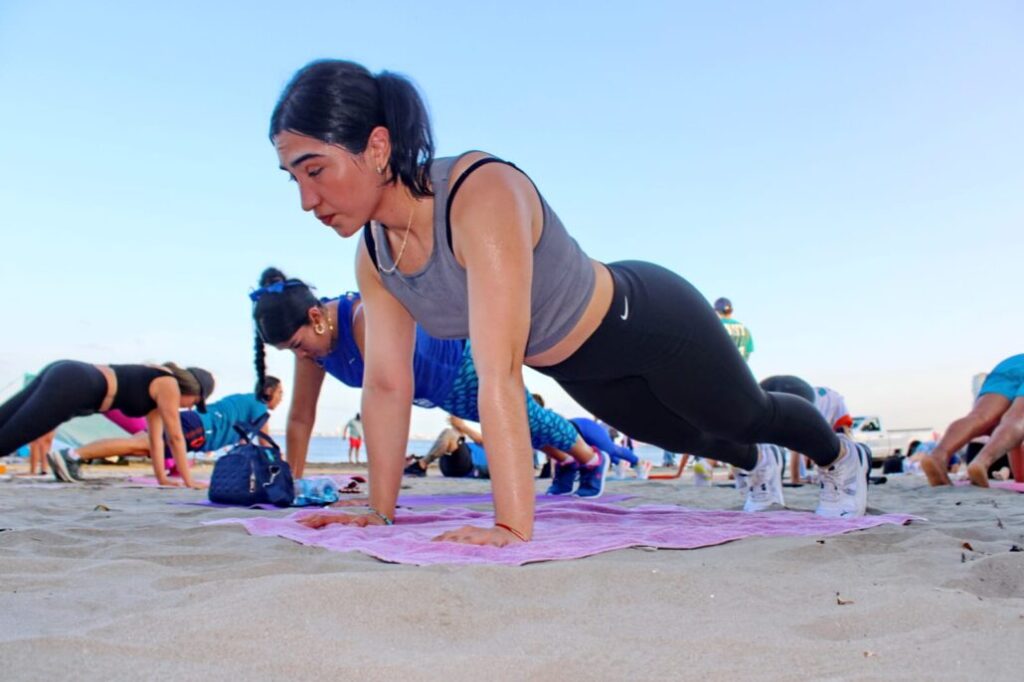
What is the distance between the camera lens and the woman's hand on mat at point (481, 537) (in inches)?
82.5

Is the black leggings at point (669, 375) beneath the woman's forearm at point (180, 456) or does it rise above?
above

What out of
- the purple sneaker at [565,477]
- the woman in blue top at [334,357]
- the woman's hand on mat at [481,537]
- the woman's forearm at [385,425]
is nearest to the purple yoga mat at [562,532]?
the woman's hand on mat at [481,537]

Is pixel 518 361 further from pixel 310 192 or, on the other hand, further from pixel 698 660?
pixel 698 660

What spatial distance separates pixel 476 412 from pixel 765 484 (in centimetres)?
184

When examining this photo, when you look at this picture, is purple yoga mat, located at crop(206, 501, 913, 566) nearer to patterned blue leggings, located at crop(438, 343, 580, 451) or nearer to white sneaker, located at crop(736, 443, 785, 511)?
white sneaker, located at crop(736, 443, 785, 511)

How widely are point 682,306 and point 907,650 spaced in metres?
1.55

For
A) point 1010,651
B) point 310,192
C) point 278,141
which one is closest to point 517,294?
point 310,192

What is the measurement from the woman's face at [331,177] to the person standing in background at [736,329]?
604cm

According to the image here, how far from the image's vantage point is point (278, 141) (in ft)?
7.77

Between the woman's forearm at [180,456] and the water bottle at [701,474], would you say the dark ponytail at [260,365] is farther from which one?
the water bottle at [701,474]

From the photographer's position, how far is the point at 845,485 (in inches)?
133

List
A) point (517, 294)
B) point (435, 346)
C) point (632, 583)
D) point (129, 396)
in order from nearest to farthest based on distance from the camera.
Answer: point (632, 583) < point (517, 294) < point (435, 346) < point (129, 396)

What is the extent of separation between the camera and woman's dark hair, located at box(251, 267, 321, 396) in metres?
4.07

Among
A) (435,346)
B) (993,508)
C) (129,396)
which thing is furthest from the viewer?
(129,396)
